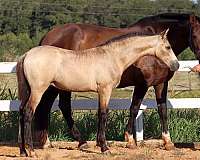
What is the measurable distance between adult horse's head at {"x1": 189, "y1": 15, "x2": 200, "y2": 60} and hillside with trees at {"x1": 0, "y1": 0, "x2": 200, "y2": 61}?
52218 millimetres

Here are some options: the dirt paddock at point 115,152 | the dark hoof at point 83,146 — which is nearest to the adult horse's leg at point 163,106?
the dirt paddock at point 115,152

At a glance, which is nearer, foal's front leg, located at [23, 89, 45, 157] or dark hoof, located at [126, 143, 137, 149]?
foal's front leg, located at [23, 89, 45, 157]

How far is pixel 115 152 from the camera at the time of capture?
7.05 metres

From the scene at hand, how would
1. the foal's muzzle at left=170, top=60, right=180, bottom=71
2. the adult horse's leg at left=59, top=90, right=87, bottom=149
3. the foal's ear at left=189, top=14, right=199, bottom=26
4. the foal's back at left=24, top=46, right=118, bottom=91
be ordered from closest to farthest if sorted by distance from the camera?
the foal's back at left=24, top=46, right=118, bottom=91 < the foal's muzzle at left=170, top=60, right=180, bottom=71 < the foal's ear at left=189, top=14, right=199, bottom=26 < the adult horse's leg at left=59, top=90, right=87, bottom=149

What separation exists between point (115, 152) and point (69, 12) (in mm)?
65956

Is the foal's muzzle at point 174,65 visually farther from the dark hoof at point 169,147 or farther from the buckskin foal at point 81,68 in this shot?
the dark hoof at point 169,147

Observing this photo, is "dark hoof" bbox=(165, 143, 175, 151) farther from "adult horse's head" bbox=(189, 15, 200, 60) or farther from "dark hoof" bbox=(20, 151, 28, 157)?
"dark hoof" bbox=(20, 151, 28, 157)

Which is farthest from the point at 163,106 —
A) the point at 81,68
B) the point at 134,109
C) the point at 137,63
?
the point at 81,68

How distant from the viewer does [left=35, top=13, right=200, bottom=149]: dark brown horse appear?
7.51 metres

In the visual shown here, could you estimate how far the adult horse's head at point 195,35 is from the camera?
286 inches

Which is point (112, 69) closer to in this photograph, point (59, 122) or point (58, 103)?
point (58, 103)

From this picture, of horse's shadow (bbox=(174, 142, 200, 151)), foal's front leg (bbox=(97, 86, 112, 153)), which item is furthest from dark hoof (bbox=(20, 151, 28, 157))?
horse's shadow (bbox=(174, 142, 200, 151))

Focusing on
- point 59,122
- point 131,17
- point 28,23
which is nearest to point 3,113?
point 59,122

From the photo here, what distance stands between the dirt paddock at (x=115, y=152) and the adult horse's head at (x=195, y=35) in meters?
1.43
